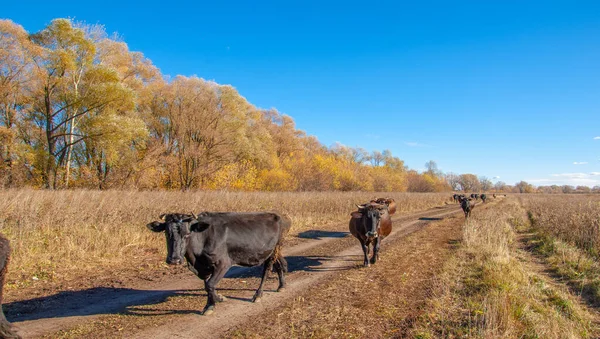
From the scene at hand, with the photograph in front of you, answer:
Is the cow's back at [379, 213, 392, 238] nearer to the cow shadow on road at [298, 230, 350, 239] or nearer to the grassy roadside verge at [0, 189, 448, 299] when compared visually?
the cow shadow on road at [298, 230, 350, 239]

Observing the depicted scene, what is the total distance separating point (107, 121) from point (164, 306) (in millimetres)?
20269

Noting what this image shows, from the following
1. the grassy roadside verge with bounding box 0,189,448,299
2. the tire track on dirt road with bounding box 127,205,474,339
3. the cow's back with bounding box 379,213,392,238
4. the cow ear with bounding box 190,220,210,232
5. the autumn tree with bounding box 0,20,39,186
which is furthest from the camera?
the autumn tree with bounding box 0,20,39,186

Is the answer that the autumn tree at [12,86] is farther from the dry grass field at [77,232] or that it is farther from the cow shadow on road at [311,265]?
the cow shadow on road at [311,265]

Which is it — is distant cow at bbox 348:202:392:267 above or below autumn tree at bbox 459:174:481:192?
below

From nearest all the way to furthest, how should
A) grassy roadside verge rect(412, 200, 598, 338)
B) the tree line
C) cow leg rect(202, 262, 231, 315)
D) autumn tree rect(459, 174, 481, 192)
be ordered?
grassy roadside verge rect(412, 200, 598, 338), cow leg rect(202, 262, 231, 315), the tree line, autumn tree rect(459, 174, 481, 192)

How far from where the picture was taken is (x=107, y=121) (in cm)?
2211

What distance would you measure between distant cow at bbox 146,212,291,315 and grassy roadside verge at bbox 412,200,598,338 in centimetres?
319

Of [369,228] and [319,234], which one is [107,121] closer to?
[319,234]

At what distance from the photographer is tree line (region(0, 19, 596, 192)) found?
20688mm

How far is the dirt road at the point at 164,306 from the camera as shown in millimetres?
4953

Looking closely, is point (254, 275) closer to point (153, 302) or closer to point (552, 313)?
point (153, 302)

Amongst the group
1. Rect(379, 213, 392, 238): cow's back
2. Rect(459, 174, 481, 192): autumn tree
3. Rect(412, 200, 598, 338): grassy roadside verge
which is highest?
Rect(459, 174, 481, 192): autumn tree

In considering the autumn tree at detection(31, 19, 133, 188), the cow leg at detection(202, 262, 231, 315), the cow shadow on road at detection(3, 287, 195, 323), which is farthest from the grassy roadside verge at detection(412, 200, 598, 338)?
the autumn tree at detection(31, 19, 133, 188)

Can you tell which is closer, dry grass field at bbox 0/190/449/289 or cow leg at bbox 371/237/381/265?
dry grass field at bbox 0/190/449/289
